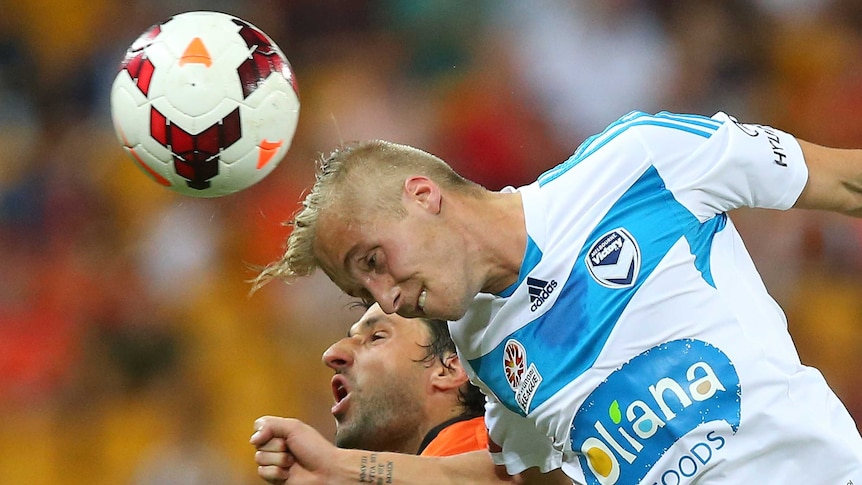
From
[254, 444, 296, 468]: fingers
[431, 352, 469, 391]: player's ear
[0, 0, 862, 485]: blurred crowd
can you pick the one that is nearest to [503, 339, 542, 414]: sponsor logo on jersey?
[254, 444, 296, 468]: fingers

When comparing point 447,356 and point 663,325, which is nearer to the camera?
point 663,325

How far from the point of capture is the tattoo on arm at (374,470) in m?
2.74

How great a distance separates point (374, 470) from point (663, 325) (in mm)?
921

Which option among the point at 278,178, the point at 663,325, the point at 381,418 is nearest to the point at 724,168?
the point at 663,325

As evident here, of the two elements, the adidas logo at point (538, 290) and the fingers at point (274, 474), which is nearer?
the adidas logo at point (538, 290)

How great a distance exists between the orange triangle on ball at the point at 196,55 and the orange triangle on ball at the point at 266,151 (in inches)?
10.4

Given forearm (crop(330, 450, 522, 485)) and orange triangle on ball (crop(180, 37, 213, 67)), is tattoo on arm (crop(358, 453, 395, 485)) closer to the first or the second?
→ forearm (crop(330, 450, 522, 485))

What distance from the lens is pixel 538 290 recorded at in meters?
2.43

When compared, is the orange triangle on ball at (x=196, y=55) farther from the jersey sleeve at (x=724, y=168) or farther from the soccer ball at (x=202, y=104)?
the jersey sleeve at (x=724, y=168)

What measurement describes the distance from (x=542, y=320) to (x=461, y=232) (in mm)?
285

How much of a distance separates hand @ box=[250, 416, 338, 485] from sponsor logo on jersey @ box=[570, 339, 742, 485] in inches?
27.8

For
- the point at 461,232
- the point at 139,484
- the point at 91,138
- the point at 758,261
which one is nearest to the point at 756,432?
the point at 461,232

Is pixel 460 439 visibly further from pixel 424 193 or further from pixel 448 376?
pixel 424 193

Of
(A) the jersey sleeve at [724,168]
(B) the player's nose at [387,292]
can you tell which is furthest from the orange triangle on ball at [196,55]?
(A) the jersey sleeve at [724,168]
